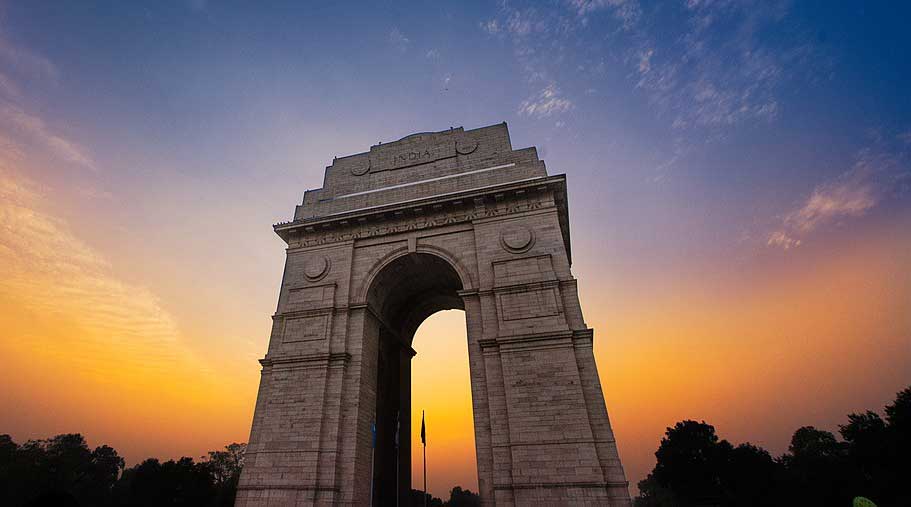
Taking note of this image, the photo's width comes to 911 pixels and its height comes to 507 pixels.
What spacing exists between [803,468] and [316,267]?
57.5 meters

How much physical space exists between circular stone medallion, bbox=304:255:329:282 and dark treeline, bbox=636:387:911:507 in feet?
120

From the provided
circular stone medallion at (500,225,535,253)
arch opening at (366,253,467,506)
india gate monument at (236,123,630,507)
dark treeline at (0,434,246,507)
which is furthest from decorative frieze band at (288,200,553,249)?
dark treeline at (0,434,246,507)

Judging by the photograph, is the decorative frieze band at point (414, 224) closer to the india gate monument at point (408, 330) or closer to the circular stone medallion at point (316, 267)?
the india gate monument at point (408, 330)

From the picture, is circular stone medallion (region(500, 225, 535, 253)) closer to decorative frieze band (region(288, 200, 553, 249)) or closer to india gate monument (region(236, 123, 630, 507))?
india gate monument (region(236, 123, 630, 507))

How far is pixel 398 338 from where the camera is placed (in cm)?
2175

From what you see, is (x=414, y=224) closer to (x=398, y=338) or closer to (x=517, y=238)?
(x=517, y=238)

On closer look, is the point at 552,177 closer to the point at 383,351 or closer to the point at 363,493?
the point at 383,351

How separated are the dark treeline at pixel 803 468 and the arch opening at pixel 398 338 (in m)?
30.5

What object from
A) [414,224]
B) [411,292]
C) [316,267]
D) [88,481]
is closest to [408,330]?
[411,292]

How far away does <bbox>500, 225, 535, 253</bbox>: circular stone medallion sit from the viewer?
17.0 metres

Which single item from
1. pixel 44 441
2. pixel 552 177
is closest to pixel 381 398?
pixel 552 177

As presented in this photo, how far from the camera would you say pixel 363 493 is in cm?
1518

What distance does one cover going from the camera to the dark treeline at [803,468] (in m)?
27.3

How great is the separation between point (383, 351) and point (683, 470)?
4495cm
